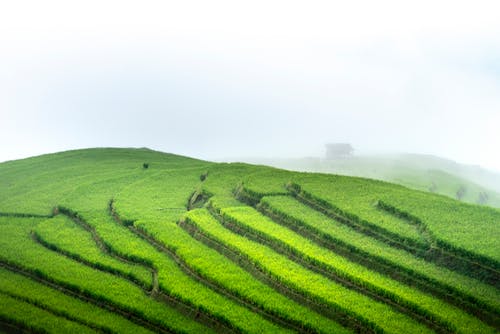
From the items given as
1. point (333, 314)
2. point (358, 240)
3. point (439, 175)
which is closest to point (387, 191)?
point (358, 240)

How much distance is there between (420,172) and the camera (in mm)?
89750

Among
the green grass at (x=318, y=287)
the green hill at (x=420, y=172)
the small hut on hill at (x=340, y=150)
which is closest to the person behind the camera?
the green grass at (x=318, y=287)

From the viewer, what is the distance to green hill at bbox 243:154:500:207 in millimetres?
76688

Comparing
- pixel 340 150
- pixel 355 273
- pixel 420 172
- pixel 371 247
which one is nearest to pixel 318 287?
pixel 355 273

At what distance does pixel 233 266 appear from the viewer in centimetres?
2438

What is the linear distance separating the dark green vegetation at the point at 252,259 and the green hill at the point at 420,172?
43.8 metres

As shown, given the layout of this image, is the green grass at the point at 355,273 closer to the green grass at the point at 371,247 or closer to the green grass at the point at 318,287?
the green grass at the point at 318,287

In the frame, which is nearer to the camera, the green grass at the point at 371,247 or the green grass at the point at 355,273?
the green grass at the point at 355,273

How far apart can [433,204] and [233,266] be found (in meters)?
14.7

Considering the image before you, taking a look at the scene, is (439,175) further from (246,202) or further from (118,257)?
(118,257)

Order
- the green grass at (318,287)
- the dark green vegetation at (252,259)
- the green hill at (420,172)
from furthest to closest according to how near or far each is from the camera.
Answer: the green hill at (420,172)
the dark green vegetation at (252,259)
the green grass at (318,287)

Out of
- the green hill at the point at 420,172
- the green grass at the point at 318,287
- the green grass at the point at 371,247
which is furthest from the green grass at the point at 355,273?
the green hill at the point at 420,172

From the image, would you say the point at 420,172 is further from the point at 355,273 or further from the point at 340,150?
the point at 355,273

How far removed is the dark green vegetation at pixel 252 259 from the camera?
19969 millimetres
